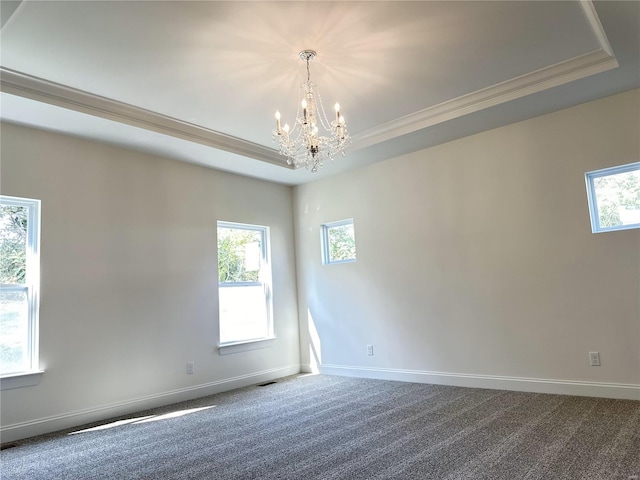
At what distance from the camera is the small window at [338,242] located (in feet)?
18.6

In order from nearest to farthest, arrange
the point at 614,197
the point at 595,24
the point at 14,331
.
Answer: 1. the point at 595,24
2. the point at 14,331
3. the point at 614,197

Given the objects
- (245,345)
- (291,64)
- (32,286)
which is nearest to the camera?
(291,64)

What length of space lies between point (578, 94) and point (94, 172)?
14.6 feet

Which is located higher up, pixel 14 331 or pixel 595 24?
pixel 595 24

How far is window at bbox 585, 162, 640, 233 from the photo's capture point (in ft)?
12.3

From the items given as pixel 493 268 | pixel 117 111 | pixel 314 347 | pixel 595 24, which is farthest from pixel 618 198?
pixel 117 111

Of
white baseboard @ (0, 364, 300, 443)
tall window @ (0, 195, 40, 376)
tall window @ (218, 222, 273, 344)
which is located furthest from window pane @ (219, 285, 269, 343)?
tall window @ (0, 195, 40, 376)

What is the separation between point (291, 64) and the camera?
3254 mm

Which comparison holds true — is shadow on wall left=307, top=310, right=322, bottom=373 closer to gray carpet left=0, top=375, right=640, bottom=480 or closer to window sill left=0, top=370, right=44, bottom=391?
gray carpet left=0, top=375, right=640, bottom=480

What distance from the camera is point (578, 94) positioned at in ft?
12.4

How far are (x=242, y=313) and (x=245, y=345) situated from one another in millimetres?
403

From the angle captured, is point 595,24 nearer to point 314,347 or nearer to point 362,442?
point 362,442

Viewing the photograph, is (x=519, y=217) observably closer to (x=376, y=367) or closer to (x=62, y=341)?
(x=376, y=367)

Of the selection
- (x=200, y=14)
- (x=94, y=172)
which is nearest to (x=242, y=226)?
(x=94, y=172)
